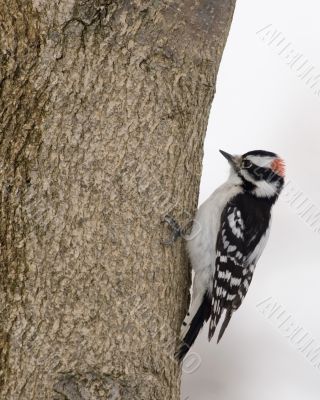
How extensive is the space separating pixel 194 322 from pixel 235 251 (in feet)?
2.20

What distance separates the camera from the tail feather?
12.6 feet

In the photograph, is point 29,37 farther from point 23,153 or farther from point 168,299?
point 168,299

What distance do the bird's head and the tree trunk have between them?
1429 mm

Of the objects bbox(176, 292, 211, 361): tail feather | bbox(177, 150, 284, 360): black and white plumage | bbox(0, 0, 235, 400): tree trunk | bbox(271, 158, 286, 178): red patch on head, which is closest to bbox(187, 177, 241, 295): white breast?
bbox(177, 150, 284, 360): black and white plumage

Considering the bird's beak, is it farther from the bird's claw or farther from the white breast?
the bird's claw

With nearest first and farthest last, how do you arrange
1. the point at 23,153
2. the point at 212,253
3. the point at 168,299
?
the point at 23,153, the point at 168,299, the point at 212,253

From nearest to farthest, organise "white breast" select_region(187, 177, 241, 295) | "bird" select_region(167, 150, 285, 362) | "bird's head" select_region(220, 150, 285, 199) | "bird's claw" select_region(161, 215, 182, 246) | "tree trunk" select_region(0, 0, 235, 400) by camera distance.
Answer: "tree trunk" select_region(0, 0, 235, 400) < "bird's claw" select_region(161, 215, 182, 246) < "white breast" select_region(187, 177, 241, 295) < "bird" select_region(167, 150, 285, 362) < "bird's head" select_region(220, 150, 285, 199)

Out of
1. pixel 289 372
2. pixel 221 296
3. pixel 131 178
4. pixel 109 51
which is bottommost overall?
pixel 289 372

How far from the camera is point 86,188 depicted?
3422 mm

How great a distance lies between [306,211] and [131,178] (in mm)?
3089

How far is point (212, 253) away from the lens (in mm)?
4703

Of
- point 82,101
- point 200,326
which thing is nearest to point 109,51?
point 82,101

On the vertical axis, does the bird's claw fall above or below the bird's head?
below

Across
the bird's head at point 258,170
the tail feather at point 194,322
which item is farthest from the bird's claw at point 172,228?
the bird's head at point 258,170
